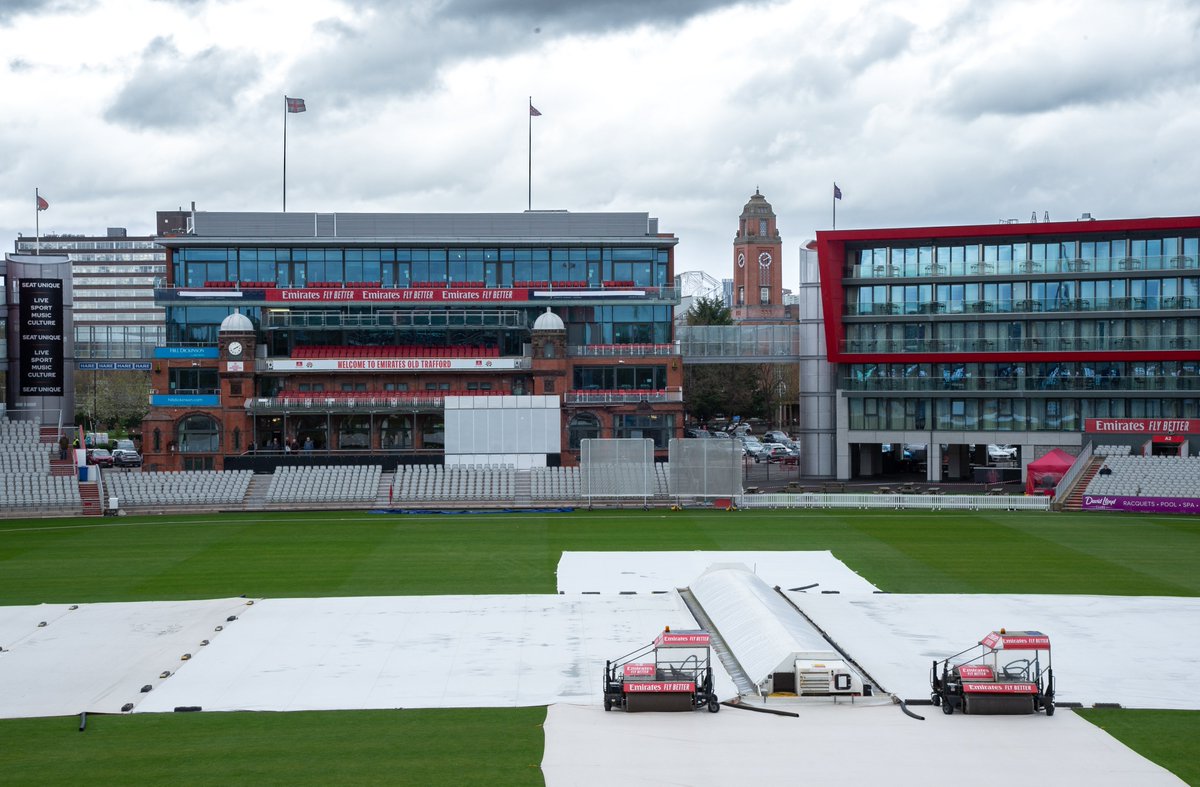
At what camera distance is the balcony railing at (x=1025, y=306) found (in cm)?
7612

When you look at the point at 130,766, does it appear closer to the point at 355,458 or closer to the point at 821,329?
→ the point at 355,458

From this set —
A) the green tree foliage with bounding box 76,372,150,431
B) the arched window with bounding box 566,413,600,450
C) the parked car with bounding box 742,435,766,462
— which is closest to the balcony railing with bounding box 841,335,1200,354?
the arched window with bounding box 566,413,600,450

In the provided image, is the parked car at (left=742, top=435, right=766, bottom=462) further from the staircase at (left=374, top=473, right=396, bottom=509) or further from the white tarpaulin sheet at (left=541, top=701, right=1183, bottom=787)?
the white tarpaulin sheet at (left=541, top=701, right=1183, bottom=787)

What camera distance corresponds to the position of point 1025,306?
78438 millimetres

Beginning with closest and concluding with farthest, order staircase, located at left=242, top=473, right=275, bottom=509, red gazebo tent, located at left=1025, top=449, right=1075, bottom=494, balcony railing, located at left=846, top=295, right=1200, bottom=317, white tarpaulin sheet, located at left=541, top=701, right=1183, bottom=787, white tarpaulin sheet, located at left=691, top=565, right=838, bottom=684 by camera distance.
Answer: white tarpaulin sheet, located at left=541, top=701, right=1183, bottom=787 < white tarpaulin sheet, located at left=691, top=565, right=838, bottom=684 < staircase, located at left=242, top=473, right=275, bottom=509 < red gazebo tent, located at left=1025, top=449, right=1075, bottom=494 < balcony railing, located at left=846, top=295, right=1200, bottom=317

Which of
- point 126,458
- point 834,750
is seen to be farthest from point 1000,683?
point 126,458

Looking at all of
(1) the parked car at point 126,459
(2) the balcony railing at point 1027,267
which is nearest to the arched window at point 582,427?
(2) the balcony railing at point 1027,267

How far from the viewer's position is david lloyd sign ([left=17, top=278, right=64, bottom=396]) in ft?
238

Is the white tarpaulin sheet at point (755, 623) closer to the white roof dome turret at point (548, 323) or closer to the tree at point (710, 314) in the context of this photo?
the white roof dome turret at point (548, 323)

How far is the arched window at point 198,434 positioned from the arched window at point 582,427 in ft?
75.9

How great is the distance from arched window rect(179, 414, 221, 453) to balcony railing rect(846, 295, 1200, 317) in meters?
42.7

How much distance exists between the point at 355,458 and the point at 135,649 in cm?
4393

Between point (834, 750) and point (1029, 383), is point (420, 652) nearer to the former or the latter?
point (834, 750)

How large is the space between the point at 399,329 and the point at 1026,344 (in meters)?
41.1
